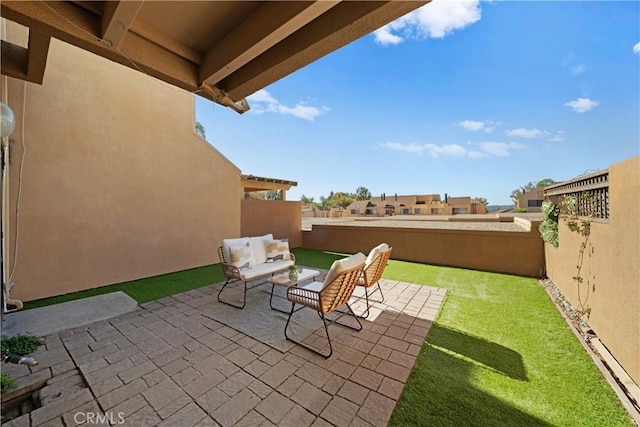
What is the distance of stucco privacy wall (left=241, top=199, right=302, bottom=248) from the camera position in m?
9.14

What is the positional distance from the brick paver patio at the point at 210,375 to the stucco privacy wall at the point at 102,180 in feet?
7.99

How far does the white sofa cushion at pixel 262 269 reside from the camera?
4258 millimetres

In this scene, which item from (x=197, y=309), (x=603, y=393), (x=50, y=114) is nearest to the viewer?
(x=603, y=393)

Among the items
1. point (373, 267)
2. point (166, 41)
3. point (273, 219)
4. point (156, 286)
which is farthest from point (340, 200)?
point (166, 41)

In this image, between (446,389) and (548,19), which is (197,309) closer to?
(446,389)

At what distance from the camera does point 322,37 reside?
7.36 feet

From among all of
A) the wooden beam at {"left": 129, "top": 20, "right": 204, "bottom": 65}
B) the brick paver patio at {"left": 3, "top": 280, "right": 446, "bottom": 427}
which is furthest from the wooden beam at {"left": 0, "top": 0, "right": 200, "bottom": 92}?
the brick paver patio at {"left": 3, "top": 280, "right": 446, "bottom": 427}

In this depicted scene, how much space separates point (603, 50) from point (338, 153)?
22.0 metres

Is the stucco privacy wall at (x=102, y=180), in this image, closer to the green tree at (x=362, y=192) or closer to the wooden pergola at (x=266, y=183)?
the wooden pergola at (x=266, y=183)

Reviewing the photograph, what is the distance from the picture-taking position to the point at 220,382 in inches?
90.8

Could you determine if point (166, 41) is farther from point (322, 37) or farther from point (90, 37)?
point (322, 37)

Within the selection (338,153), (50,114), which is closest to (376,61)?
(50,114)

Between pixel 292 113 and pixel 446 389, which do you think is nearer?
pixel 446 389

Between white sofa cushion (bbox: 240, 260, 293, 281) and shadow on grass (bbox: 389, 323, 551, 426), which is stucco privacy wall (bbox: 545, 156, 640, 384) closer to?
shadow on grass (bbox: 389, 323, 551, 426)
